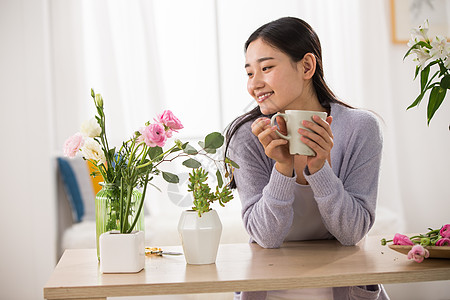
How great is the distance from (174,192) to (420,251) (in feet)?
9.13

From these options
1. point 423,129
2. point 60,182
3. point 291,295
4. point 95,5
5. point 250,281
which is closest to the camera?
point 250,281

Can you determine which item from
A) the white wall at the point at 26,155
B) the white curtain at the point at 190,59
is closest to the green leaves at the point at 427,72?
the white wall at the point at 26,155

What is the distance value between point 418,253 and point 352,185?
1.19ft

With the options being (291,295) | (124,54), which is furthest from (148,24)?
(291,295)

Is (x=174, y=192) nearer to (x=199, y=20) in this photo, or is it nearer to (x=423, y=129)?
(x=199, y=20)

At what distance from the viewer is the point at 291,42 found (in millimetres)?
1589

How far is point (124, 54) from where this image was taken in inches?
150

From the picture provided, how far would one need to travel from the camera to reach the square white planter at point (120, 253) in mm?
1116

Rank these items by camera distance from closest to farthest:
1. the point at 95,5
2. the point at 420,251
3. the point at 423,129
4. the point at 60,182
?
the point at 420,251
the point at 60,182
the point at 95,5
the point at 423,129

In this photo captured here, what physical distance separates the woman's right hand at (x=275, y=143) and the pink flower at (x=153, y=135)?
25 centimetres

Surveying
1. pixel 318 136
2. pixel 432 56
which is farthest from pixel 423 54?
pixel 318 136

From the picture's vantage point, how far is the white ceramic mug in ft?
3.94

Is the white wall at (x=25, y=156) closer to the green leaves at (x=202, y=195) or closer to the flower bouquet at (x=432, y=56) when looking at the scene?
the green leaves at (x=202, y=195)

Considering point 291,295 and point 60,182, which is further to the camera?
point 60,182
